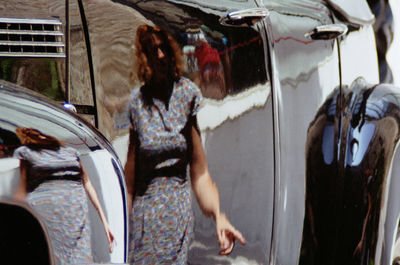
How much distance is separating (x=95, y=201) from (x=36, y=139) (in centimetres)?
17

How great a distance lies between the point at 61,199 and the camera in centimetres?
102

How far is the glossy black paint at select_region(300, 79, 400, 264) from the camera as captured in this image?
1987mm

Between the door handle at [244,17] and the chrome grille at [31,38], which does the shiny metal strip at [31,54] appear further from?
the door handle at [244,17]

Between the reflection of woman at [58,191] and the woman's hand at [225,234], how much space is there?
0.69 meters

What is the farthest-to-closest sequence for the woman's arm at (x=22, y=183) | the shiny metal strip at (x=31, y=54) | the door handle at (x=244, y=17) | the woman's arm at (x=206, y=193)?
the door handle at (x=244, y=17), the woman's arm at (x=206, y=193), the shiny metal strip at (x=31, y=54), the woman's arm at (x=22, y=183)

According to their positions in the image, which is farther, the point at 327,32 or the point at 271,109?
the point at 327,32

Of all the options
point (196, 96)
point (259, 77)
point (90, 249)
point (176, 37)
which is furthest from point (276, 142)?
point (90, 249)

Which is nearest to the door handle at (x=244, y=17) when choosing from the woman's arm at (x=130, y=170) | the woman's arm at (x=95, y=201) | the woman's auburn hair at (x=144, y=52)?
the woman's auburn hair at (x=144, y=52)

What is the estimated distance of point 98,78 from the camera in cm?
154

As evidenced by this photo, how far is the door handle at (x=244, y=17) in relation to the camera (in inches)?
69.9

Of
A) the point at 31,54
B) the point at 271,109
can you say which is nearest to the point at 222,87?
the point at 271,109

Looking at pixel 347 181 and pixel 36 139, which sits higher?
pixel 36 139

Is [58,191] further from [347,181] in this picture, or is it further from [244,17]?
[347,181]

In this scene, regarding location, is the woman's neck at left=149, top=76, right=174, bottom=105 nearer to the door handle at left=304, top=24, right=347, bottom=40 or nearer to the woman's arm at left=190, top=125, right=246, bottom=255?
the woman's arm at left=190, top=125, right=246, bottom=255
